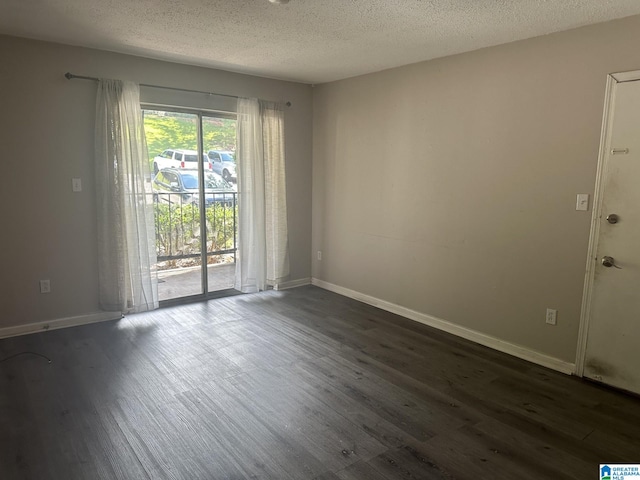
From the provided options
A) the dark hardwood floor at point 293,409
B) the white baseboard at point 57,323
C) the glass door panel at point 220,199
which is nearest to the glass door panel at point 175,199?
the glass door panel at point 220,199

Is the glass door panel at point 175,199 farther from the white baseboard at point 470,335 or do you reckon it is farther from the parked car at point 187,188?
the white baseboard at point 470,335

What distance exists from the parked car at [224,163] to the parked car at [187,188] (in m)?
0.06

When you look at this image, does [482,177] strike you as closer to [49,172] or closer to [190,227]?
[190,227]

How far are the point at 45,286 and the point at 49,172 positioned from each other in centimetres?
100

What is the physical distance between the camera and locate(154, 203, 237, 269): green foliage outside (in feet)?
14.5

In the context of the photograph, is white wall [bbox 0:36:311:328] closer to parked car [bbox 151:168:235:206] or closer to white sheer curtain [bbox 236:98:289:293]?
parked car [bbox 151:168:235:206]

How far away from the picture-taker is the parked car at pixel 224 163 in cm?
463

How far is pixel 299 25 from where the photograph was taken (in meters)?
2.98

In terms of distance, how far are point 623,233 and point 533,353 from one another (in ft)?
3.63

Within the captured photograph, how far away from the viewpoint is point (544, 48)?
120 inches

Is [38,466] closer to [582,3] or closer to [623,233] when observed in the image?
[623,233]

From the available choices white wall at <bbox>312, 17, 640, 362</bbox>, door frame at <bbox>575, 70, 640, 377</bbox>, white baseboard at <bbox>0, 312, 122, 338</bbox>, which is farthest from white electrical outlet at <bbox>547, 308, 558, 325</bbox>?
white baseboard at <bbox>0, 312, 122, 338</bbox>

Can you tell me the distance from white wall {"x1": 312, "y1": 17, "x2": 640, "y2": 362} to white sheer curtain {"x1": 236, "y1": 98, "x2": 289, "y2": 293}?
0.69m

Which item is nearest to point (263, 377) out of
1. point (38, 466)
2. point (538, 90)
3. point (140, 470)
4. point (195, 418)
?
point (195, 418)
